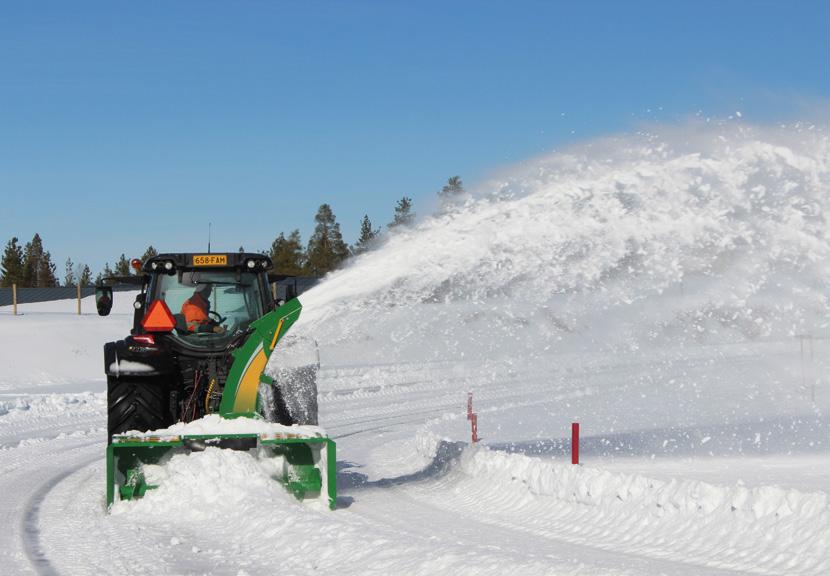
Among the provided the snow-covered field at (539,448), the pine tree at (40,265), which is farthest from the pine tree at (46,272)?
the snow-covered field at (539,448)

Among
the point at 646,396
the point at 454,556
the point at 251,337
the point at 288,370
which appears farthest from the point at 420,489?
the point at 646,396

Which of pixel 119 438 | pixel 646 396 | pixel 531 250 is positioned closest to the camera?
pixel 119 438

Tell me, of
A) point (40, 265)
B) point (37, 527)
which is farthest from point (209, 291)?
point (40, 265)

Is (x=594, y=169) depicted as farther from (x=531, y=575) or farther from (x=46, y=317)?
(x=46, y=317)

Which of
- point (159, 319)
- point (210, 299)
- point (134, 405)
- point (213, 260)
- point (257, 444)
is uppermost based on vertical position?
point (213, 260)

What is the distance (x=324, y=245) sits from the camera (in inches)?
3184

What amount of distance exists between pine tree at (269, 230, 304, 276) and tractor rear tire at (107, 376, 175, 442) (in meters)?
68.4

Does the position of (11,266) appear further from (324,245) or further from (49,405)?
(49,405)

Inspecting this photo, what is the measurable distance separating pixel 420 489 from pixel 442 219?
121 inches

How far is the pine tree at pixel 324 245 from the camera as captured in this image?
78.4 metres

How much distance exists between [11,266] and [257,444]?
8706 cm

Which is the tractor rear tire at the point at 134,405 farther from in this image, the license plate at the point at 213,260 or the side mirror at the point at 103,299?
the license plate at the point at 213,260

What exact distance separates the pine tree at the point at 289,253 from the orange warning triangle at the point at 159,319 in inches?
2685

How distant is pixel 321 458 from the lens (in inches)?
319
